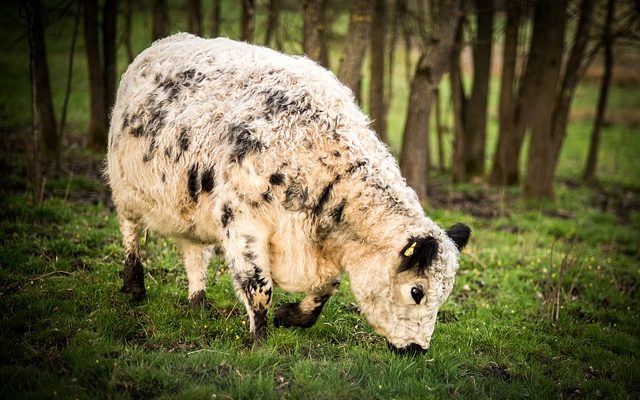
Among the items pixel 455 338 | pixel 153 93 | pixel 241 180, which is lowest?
pixel 455 338

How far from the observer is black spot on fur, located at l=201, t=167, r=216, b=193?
20.5 feet

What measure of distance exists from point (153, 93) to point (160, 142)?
2.31 feet

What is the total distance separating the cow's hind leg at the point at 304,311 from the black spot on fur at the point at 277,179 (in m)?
1.41

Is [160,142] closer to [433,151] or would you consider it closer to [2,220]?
[2,220]

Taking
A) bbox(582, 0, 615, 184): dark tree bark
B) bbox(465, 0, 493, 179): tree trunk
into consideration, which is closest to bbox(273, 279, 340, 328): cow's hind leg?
bbox(465, 0, 493, 179): tree trunk

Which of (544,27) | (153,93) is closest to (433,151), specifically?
(544,27)

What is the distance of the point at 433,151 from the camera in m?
30.5

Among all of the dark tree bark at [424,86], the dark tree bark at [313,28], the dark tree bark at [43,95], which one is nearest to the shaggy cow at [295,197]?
the dark tree bark at [313,28]

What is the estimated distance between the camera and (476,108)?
1898 centimetres

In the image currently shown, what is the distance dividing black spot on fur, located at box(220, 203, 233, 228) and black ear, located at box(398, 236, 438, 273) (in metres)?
1.80

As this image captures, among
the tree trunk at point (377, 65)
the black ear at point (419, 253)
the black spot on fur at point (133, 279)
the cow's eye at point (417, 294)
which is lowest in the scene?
the black spot on fur at point (133, 279)

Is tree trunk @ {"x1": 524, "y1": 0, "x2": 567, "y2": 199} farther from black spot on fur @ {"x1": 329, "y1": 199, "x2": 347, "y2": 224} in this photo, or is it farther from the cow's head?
black spot on fur @ {"x1": 329, "y1": 199, "x2": 347, "y2": 224}

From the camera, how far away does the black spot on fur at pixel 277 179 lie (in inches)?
234

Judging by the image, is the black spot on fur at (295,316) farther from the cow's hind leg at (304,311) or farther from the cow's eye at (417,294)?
the cow's eye at (417,294)
